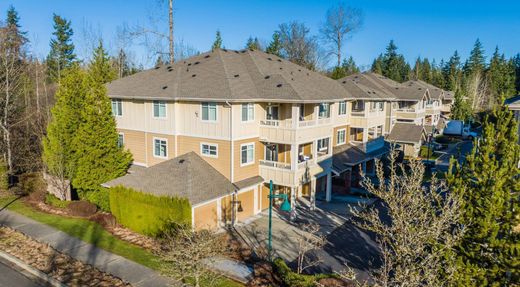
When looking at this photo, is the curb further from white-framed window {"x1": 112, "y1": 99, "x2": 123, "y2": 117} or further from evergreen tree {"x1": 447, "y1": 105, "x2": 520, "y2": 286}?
evergreen tree {"x1": 447, "y1": 105, "x2": 520, "y2": 286}

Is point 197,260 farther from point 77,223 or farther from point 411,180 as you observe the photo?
point 77,223

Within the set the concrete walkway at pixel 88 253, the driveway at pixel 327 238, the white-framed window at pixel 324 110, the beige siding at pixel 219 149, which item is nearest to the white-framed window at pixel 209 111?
the beige siding at pixel 219 149

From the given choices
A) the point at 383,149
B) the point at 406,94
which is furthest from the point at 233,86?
the point at 406,94

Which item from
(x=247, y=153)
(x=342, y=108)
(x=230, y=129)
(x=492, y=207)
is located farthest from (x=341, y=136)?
(x=492, y=207)

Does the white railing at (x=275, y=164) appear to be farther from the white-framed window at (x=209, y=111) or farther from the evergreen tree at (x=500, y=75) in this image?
the evergreen tree at (x=500, y=75)

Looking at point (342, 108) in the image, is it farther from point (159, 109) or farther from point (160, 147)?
point (160, 147)
